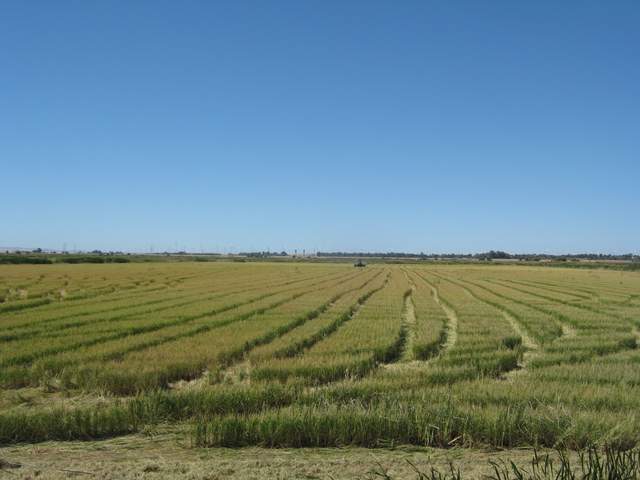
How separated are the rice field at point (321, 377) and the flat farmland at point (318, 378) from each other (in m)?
0.04

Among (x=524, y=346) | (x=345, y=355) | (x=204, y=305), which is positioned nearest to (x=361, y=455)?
(x=345, y=355)

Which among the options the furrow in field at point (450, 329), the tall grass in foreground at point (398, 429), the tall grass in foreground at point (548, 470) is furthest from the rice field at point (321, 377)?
the tall grass in foreground at point (548, 470)

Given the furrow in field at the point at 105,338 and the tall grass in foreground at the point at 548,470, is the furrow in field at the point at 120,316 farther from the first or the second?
the tall grass in foreground at the point at 548,470

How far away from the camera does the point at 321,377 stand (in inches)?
468

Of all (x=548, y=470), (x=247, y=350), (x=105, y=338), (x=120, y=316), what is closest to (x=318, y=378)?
(x=247, y=350)

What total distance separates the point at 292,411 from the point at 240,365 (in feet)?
17.5

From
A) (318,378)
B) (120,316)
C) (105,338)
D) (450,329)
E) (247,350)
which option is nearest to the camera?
(318,378)

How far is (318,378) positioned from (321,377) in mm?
128

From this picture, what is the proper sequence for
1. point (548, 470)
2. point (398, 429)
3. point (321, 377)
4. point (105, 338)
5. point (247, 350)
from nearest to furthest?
point (548, 470) → point (398, 429) → point (321, 377) → point (247, 350) → point (105, 338)

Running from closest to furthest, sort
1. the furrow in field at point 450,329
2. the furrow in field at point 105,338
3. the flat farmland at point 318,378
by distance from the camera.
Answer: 1. the flat farmland at point 318,378
2. the furrow in field at point 105,338
3. the furrow in field at point 450,329

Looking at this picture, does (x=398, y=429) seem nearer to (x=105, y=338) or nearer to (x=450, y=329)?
(x=105, y=338)

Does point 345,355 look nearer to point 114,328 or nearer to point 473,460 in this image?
point 473,460

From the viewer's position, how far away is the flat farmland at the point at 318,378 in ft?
25.1

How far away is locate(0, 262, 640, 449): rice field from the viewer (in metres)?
7.68
